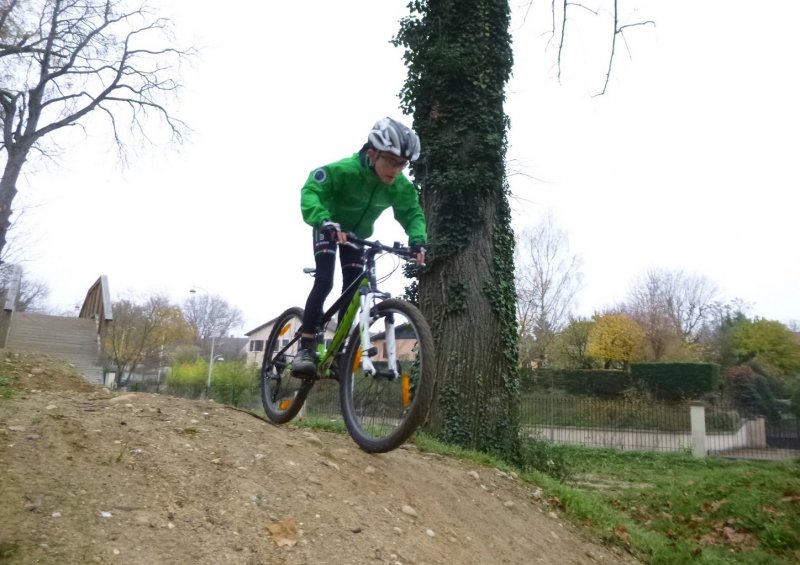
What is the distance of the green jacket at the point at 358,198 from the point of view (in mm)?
4082

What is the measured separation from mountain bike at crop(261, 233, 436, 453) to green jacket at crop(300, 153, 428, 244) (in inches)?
12.9

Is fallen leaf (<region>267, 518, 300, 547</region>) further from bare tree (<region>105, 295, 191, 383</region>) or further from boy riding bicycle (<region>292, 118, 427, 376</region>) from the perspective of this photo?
bare tree (<region>105, 295, 191, 383</region>)

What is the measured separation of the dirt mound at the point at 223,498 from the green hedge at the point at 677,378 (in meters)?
23.3

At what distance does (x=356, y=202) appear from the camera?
4285 mm

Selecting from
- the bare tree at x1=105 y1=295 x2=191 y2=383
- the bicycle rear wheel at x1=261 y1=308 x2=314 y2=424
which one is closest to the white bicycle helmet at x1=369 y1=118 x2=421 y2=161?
the bicycle rear wheel at x1=261 y1=308 x2=314 y2=424

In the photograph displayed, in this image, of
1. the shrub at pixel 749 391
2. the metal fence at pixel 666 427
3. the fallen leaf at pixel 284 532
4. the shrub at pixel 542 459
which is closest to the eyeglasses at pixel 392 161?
the fallen leaf at pixel 284 532

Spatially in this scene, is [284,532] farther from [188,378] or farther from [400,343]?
[188,378]

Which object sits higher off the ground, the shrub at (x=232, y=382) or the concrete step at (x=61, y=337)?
the concrete step at (x=61, y=337)

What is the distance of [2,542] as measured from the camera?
2.10m

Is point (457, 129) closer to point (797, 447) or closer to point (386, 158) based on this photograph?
point (386, 158)

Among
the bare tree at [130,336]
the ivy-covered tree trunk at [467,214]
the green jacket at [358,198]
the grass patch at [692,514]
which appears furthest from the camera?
the bare tree at [130,336]

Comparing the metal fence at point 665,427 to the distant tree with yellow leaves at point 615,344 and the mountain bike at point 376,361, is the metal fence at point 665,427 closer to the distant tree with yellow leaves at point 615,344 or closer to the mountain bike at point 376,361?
the mountain bike at point 376,361

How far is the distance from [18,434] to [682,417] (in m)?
21.0

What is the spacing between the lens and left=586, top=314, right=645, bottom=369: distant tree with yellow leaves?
3922 centimetres
